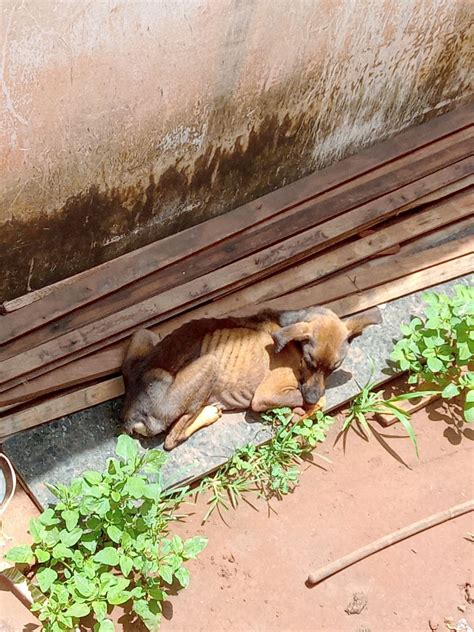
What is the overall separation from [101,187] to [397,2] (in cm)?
298

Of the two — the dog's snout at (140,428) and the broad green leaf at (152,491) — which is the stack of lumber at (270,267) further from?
the broad green leaf at (152,491)

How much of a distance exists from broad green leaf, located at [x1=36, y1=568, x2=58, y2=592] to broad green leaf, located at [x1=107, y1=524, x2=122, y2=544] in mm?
419

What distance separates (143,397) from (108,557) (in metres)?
1.20

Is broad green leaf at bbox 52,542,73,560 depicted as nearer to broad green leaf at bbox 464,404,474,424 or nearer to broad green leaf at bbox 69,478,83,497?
broad green leaf at bbox 69,478,83,497

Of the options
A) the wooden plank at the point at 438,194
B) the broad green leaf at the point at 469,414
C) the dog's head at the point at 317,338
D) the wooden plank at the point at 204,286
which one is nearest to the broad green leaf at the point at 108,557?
the wooden plank at the point at 204,286

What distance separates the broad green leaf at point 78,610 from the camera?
505 centimetres

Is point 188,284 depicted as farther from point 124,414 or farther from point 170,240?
point 124,414

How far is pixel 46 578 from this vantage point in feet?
17.0

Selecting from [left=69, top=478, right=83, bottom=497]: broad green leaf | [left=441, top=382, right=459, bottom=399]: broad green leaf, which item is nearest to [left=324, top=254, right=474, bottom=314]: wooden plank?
[left=441, top=382, right=459, bottom=399]: broad green leaf

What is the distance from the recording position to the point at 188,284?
666 cm

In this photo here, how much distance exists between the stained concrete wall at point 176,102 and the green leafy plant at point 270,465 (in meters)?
1.97

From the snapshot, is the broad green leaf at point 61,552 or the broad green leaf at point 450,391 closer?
the broad green leaf at point 61,552

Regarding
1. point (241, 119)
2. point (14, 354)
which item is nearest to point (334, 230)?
point (241, 119)

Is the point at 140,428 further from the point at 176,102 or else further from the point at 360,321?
the point at 176,102
